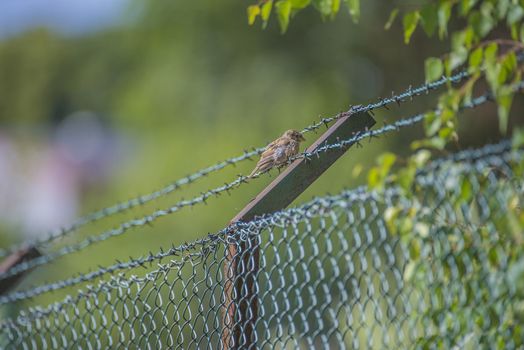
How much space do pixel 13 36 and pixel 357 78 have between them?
3781 cm

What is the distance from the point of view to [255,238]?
435 cm

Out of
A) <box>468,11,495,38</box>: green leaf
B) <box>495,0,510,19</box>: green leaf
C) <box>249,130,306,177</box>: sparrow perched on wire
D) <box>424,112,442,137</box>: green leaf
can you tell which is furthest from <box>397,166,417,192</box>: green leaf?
<box>249,130,306,177</box>: sparrow perched on wire

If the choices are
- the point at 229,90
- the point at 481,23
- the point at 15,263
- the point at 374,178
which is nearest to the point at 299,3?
the point at 481,23

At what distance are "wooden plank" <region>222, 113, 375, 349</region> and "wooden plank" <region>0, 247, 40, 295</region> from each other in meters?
2.39

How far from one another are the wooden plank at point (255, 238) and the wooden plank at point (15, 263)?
2386 mm

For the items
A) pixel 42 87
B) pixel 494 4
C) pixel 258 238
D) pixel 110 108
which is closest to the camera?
pixel 494 4

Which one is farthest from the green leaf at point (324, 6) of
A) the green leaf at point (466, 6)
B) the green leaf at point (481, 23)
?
the green leaf at point (481, 23)

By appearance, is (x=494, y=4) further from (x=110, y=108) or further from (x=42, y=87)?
(x=42, y=87)

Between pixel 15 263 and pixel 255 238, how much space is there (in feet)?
8.32

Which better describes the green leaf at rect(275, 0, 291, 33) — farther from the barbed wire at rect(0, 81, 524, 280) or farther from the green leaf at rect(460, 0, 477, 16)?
the green leaf at rect(460, 0, 477, 16)

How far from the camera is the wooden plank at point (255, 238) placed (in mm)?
4332

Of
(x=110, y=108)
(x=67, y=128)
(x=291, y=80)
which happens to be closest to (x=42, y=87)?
(x=67, y=128)

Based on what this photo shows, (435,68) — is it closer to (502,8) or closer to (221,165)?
(502,8)

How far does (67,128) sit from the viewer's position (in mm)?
61312
